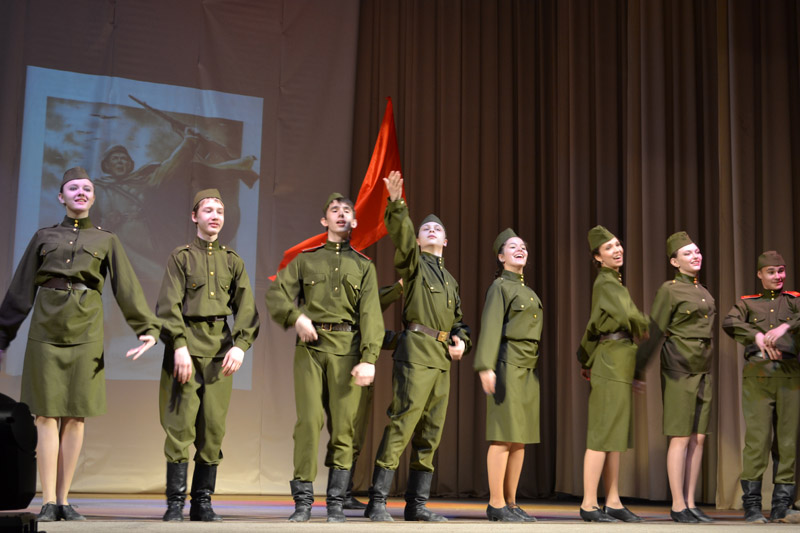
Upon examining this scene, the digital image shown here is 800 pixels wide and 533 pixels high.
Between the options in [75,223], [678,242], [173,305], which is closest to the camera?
[173,305]

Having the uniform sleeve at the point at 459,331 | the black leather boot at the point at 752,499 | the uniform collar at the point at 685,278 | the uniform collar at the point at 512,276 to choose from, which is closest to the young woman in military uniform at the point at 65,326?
the uniform sleeve at the point at 459,331

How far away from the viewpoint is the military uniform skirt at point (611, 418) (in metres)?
4.19

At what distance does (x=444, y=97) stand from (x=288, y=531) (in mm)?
4870

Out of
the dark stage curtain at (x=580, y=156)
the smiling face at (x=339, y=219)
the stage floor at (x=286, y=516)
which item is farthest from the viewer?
the dark stage curtain at (x=580, y=156)

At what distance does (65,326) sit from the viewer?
138 inches

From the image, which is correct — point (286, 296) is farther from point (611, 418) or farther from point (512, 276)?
point (611, 418)

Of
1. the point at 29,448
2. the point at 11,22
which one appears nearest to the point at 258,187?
the point at 11,22

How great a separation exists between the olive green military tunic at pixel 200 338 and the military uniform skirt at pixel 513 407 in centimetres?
130

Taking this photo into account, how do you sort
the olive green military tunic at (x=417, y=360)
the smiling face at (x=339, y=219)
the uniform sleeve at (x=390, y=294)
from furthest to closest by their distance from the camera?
the uniform sleeve at (x=390, y=294) < the smiling face at (x=339, y=219) < the olive green military tunic at (x=417, y=360)

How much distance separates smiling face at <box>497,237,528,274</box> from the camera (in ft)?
14.5

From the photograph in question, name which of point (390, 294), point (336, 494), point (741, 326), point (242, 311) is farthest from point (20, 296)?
point (741, 326)

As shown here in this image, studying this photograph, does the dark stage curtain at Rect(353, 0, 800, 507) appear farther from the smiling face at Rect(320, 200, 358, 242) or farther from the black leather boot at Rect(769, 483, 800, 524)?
the smiling face at Rect(320, 200, 358, 242)

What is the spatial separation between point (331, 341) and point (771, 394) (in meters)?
2.56

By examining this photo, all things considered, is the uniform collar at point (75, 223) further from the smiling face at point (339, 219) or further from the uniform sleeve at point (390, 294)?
the uniform sleeve at point (390, 294)
